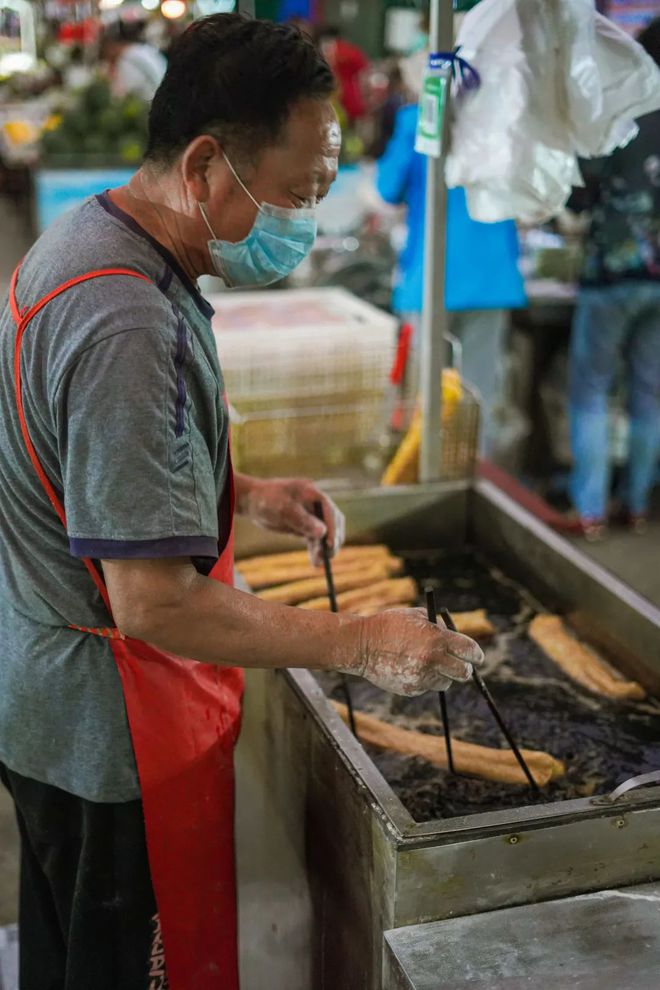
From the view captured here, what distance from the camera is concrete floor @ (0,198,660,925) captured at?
322cm

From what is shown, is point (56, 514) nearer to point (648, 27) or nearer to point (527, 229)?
point (648, 27)

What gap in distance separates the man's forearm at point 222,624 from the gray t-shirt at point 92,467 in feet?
0.18

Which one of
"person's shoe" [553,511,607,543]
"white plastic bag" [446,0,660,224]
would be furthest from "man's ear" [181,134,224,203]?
"person's shoe" [553,511,607,543]

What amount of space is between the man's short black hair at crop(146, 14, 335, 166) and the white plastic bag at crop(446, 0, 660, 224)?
1006mm

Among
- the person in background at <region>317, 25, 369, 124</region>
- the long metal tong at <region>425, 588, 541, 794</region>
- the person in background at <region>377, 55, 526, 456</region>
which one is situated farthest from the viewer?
the person in background at <region>317, 25, 369, 124</region>

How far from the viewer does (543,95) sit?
2.38 metres

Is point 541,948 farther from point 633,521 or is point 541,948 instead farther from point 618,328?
point 633,521

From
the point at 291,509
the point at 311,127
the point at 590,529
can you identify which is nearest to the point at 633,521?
the point at 590,529

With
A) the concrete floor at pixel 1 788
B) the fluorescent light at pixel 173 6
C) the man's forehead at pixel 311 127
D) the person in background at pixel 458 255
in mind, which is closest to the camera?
the man's forehead at pixel 311 127

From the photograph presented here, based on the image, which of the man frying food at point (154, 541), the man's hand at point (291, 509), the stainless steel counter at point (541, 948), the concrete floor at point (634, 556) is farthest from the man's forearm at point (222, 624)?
the concrete floor at point (634, 556)

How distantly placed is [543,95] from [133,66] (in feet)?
26.3

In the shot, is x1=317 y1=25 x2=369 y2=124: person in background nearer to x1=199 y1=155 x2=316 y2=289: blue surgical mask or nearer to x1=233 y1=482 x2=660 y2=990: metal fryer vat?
x1=233 y1=482 x2=660 y2=990: metal fryer vat

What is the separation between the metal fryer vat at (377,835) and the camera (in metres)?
1.56

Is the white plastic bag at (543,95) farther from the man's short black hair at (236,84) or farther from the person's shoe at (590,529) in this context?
the person's shoe at (590,529)
